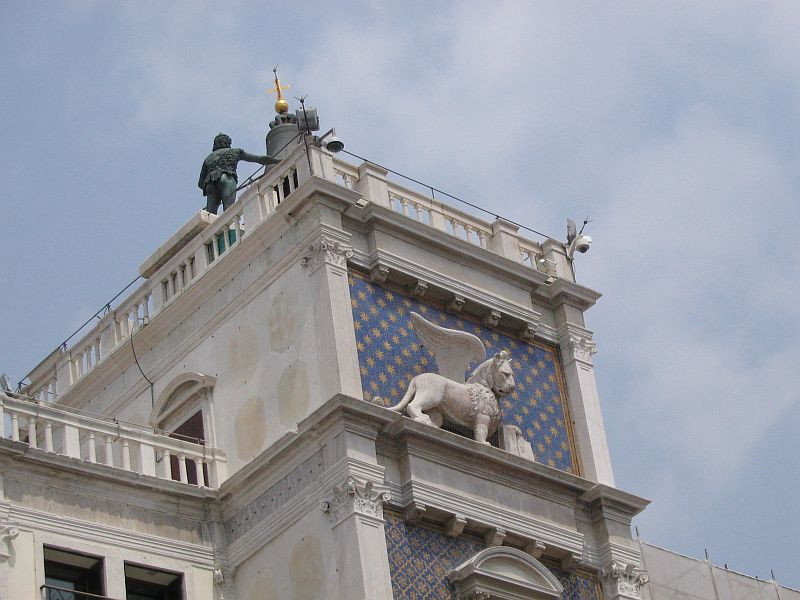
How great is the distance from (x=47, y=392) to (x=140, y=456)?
589 centimetres

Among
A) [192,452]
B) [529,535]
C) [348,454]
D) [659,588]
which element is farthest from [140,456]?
[659,588]

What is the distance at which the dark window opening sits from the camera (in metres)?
29.3

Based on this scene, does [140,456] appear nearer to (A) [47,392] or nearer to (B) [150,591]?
(B) [150,591]

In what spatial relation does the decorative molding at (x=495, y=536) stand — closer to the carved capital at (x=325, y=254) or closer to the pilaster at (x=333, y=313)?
the pilaster at (x=333, y=313)

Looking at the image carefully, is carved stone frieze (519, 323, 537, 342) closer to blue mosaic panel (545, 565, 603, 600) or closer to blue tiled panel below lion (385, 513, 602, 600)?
blue mosaic panel (545, 565, 603, 600)

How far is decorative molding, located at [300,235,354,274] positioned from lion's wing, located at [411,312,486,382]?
148cm

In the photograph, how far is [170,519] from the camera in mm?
28062

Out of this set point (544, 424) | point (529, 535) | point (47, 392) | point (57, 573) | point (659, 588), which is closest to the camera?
point (57, 573)

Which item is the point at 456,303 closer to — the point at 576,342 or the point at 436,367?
the point at 436,367

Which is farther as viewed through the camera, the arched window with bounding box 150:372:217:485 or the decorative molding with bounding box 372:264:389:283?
the arched window with bounding box 150:372:217:485

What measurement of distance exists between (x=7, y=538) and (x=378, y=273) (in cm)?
696

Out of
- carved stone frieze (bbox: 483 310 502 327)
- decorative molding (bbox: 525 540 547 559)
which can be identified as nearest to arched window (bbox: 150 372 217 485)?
carved stone frieze (bbox: 483 310 502 327)

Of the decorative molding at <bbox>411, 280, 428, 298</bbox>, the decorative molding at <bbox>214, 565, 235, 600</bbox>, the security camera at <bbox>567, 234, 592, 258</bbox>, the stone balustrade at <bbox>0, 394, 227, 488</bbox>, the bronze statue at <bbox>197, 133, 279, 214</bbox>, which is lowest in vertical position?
the decorative molding at <bbox>214, 565, 235, 600</bbox>

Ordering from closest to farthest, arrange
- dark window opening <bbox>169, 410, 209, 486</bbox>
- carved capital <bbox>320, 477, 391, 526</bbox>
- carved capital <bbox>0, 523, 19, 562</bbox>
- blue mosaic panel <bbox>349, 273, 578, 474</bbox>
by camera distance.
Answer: carved capital <bbox>0, 523, 19, 562</bbox>
carved capital <bbox>320, 477, 391, 526</bbox>
blue mosaic panel <bbox>349, 273, 578, 474</bbox>
dark window opening <bbox>169, 410, 209, 486</bbox>
